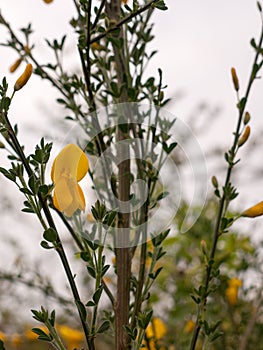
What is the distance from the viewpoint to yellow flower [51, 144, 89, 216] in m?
0.45

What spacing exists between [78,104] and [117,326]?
0.29 m

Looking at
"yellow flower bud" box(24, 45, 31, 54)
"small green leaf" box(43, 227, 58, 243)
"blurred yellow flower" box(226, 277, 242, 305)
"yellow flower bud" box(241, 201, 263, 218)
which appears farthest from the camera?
"blurred yellow flower" box(226, 277, 242, 305)

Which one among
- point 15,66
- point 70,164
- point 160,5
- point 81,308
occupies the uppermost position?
point 15,66

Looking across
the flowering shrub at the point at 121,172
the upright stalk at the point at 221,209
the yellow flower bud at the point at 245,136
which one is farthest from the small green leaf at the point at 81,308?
the yellow flower bud at the point at 245,136

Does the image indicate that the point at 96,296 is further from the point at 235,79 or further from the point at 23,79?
the point at 235,79

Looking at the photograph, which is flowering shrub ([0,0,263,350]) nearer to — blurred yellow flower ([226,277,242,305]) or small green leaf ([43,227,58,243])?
small green leaf ([43,227,58,243])

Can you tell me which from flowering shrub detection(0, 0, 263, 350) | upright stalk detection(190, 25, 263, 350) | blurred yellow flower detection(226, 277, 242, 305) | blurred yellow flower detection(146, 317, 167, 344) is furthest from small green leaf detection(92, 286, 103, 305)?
blurred yellow flower detection(226, 277, 242, 305)

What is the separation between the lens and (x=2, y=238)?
2.03 m

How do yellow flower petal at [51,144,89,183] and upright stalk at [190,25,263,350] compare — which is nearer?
yellow flower petal at [51,144,89,183]

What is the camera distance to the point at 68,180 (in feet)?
1.49

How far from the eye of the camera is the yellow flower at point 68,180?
447 millimetres

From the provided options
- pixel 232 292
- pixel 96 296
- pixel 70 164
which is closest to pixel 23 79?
pixel 70 164

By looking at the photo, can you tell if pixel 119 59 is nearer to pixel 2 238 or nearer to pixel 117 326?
pixel 117 326

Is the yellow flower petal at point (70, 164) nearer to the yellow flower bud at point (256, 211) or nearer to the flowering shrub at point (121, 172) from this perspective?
the flowering shrub at point (121, 172)
